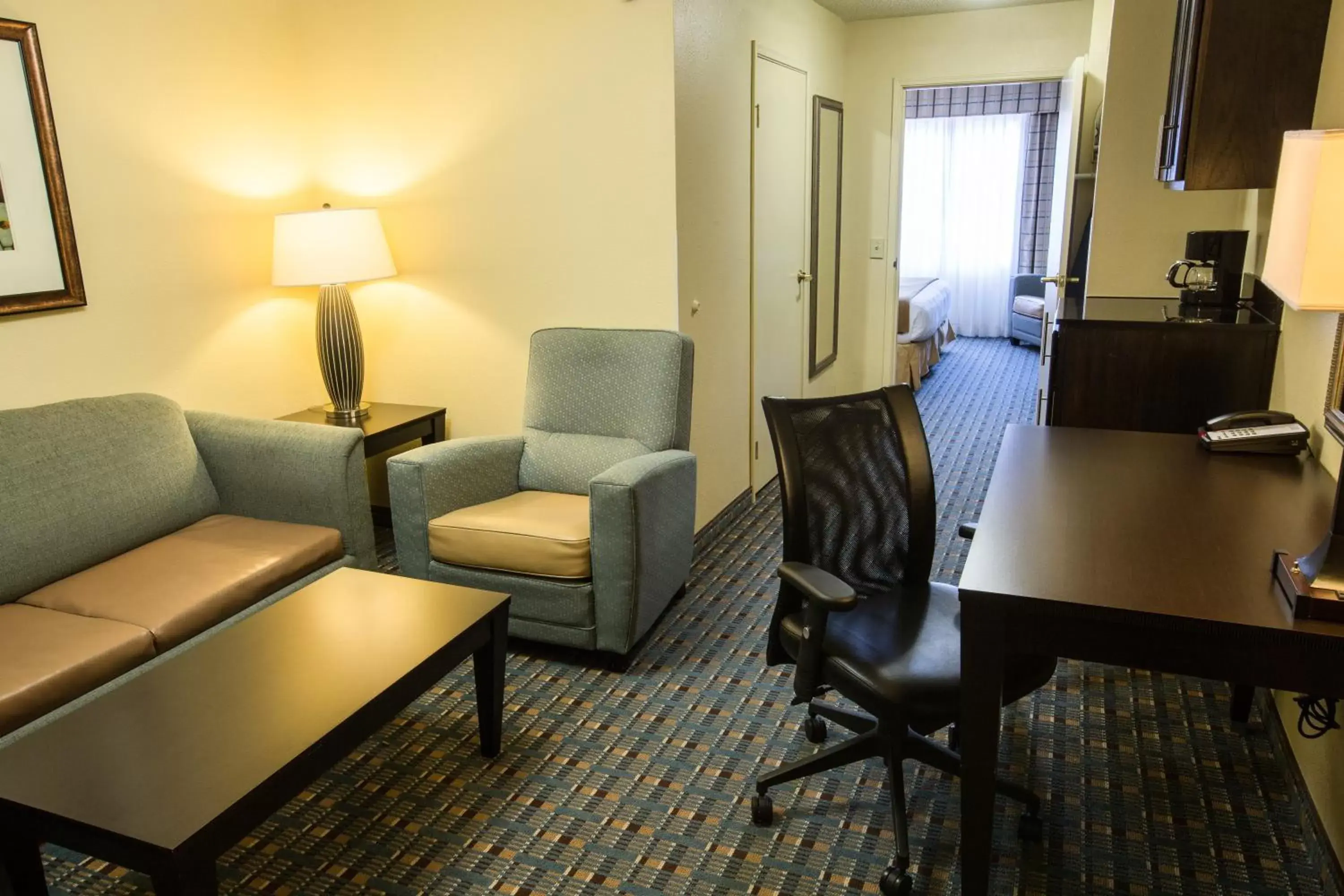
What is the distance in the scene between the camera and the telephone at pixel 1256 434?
6.89 feet

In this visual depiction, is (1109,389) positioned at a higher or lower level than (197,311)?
lower

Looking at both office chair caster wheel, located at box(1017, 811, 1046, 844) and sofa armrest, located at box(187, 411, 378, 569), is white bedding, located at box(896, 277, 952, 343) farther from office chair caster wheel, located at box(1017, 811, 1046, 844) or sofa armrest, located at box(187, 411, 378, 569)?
office chair caster wheel, located at box(1017, 811, 1046, 844)

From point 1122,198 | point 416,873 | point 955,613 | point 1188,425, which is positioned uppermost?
point 1122,198

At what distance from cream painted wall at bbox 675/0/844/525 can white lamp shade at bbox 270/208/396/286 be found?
1.16 meters

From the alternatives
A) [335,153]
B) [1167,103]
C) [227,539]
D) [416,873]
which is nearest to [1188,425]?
[1167,103]

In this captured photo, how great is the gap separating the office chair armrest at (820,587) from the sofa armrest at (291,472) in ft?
5.15

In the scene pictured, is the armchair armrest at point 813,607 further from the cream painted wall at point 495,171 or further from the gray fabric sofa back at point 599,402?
the cream painted wall at point 495,171

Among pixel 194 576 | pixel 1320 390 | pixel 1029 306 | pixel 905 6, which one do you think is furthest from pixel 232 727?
pixel 1029 306

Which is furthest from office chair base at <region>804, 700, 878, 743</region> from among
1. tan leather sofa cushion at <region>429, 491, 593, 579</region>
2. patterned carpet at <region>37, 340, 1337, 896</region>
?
tan leather sofa cushion at <region>429, 491, 593, 579</region>

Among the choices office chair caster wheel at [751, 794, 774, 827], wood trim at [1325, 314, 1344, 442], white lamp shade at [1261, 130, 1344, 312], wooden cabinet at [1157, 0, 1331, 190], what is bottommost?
office chair caster wheel at [751, 794, 774, 827]

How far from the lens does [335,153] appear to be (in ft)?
12.1

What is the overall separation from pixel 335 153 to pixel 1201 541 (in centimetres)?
333

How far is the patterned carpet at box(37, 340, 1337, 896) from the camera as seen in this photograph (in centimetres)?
194

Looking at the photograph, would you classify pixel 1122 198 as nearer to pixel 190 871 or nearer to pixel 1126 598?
pixel 1126 598
